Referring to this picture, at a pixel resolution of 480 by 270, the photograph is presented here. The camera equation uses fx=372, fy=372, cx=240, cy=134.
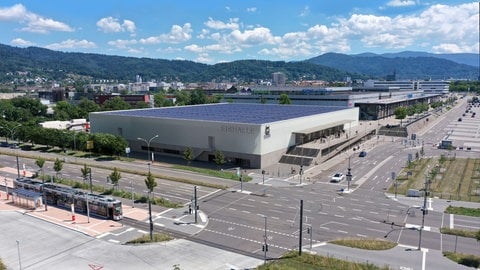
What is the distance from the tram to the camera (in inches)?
1984

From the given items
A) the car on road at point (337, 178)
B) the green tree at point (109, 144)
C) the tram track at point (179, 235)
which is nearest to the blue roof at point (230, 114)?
the green tree at point (109, 144)

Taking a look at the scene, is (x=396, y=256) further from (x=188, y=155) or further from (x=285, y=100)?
(x=285, y=100)

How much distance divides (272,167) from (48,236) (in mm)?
48686

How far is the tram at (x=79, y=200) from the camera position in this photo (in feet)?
165

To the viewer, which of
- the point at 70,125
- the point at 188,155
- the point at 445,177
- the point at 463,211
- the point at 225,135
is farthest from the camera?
the point at 70,125

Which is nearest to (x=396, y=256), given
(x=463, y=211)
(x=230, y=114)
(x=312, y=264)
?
(x=312, y=264)

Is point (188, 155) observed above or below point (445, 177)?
above

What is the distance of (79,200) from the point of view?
54.1m

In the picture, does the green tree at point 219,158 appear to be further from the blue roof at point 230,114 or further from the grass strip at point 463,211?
the grass strip at point 463,211

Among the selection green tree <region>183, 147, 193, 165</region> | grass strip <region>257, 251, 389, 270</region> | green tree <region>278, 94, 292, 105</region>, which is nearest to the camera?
grass strip <region>257, 251, 389, 270</region>

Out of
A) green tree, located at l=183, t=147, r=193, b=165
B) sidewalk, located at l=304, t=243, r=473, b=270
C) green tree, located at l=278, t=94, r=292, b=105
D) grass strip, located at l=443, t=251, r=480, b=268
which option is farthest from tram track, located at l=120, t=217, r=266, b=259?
green tree, located at l=278, t=94, r=292, b=105

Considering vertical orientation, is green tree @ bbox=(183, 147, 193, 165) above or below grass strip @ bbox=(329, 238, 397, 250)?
above

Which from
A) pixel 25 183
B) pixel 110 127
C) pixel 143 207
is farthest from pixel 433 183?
pixel 110 127

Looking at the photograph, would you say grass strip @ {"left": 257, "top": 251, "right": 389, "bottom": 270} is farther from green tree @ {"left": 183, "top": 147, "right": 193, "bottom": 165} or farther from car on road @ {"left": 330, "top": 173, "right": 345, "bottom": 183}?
green tree @ {"left": 183, "top": 147, "right": 193, "bottom": 165}
